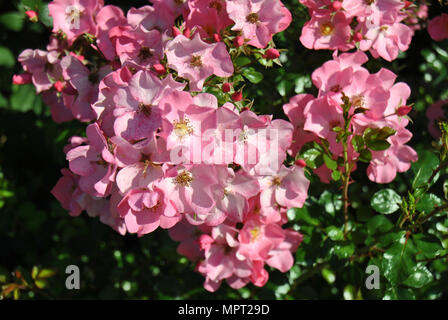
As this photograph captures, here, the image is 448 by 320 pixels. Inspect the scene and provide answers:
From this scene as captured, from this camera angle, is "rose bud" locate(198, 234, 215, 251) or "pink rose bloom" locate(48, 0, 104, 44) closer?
"rose bud" locate(198, 234, 215, 251)

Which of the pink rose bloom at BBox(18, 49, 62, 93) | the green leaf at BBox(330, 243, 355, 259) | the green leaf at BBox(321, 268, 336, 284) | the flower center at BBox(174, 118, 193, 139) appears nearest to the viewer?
the flower center at BBox(174, 118, 193, 139)

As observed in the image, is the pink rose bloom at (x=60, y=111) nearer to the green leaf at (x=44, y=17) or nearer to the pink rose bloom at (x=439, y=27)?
the green leaf at (x=44, y=17)

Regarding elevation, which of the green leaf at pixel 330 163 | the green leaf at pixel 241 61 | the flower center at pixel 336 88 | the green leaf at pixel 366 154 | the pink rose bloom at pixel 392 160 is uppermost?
the green leaf at pixel 241 61

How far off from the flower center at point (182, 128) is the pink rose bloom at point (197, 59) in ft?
0.43

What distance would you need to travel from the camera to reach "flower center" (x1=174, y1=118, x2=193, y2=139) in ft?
3.82

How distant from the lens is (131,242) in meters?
2.11

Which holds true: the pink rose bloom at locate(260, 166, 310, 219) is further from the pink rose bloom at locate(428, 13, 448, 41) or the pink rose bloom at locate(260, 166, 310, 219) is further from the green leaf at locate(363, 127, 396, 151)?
the pink rose bloom at locate(428, 13, 448, 41)

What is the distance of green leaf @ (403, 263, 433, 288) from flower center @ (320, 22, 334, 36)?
2.48 ft

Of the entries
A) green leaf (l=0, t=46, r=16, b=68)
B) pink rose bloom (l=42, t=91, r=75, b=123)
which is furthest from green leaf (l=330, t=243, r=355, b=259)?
green leaf (l=0, t=46, r=16, b=68)

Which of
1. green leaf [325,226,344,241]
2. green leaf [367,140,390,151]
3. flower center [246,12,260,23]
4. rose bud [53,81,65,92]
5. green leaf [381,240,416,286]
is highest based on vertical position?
flower center [246,12,260,23]

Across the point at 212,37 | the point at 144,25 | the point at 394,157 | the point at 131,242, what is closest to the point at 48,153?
the point at 131,242

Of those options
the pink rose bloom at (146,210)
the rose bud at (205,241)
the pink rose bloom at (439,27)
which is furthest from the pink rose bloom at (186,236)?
the pink rose bloom at (439,27)

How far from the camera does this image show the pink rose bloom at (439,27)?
1669mm

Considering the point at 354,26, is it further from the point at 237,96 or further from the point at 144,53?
the point at 144,53
